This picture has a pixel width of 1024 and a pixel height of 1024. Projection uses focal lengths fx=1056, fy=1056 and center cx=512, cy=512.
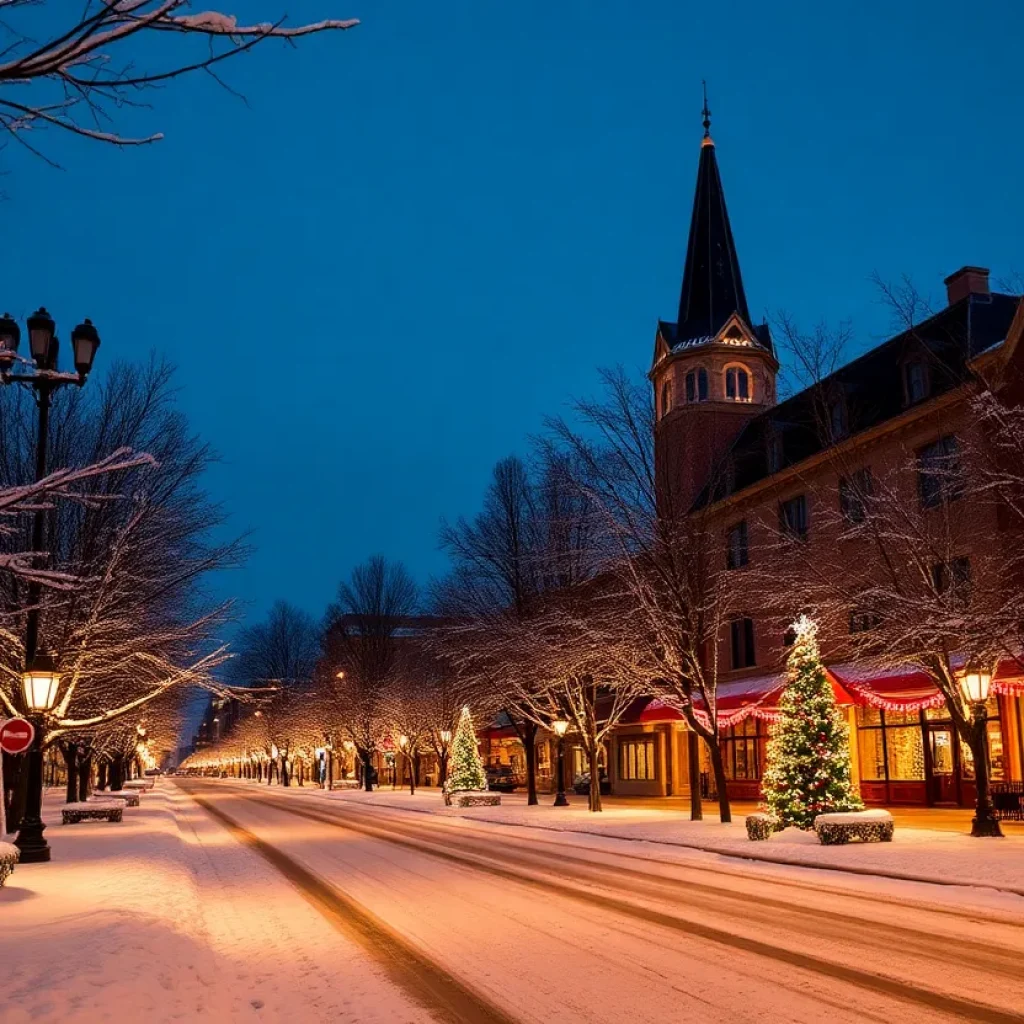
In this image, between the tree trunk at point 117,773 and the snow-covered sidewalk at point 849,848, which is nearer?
the snow-covered sidewalk at point 849,848

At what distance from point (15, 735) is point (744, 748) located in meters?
31.3

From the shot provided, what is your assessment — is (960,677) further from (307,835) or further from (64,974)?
(64,974)

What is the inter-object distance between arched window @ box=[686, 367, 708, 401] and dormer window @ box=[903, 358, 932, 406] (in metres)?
16.1

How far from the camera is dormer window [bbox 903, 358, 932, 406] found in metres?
32.2

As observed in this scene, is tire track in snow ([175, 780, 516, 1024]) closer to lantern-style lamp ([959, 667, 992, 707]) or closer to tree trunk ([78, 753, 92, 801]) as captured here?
lantern-style lamp ([959, 667, 992, 707])

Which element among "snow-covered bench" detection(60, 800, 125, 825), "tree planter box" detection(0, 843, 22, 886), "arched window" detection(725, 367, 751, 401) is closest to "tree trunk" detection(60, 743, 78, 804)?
"snow-covered bench" detection(60, 800, 125, 825)

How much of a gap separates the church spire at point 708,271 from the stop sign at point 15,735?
40.2 m

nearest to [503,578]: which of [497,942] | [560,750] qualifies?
[560,750]

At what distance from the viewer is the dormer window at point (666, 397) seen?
167 ft

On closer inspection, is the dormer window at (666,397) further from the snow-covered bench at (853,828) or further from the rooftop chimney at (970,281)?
the snow-covered bench at (853,828)

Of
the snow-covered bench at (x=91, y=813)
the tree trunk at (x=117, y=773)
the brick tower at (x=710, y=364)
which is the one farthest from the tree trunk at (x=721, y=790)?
the tree trunk at (x=117, y=773)

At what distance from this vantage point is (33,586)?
18.2 m

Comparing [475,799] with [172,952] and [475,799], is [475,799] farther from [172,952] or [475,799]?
[172,952]

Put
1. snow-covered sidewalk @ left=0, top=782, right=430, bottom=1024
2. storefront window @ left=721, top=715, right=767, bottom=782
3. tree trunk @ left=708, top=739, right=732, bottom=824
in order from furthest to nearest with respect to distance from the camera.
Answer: storefront window @ left=721, top=715, right=767, bottom=782 → tree trunk @ left=708, top=739, right=732, bottom=824 → snow-covered sidewalk @ left=0, top=782, right=430, bottom=1024
